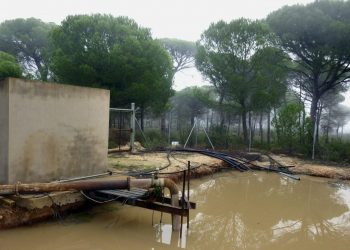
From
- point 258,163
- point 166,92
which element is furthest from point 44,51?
point 258,163

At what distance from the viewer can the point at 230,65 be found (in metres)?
19.9

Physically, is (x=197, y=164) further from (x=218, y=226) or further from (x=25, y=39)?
(x=25, y=39)

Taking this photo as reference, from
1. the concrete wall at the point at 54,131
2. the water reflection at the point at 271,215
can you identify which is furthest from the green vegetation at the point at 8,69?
the water reflection at the point at 271,215

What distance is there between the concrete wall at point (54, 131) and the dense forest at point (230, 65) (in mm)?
8960

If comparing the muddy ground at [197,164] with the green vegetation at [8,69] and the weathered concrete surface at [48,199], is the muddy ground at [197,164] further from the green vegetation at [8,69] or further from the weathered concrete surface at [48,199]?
the green vegetation at [8,69]

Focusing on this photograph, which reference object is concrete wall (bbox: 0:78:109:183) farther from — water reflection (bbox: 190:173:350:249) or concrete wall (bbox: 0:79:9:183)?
water reflection (bbox: 190:173:350:249)

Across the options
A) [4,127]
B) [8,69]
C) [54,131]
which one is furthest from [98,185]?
[8,69]

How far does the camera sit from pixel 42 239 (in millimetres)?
6027

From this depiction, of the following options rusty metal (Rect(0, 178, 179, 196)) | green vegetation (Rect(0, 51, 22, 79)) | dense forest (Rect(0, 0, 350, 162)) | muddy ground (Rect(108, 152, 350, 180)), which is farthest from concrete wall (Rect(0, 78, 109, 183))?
green vegetation (Rect(0, 51, 22, 79))

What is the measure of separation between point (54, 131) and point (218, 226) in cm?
447

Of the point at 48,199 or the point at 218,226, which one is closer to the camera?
the point at 48,199

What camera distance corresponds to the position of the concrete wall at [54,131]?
677 cm

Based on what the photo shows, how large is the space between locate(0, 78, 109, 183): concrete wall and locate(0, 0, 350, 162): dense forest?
896cm

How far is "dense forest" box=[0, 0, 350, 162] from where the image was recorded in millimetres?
17328
